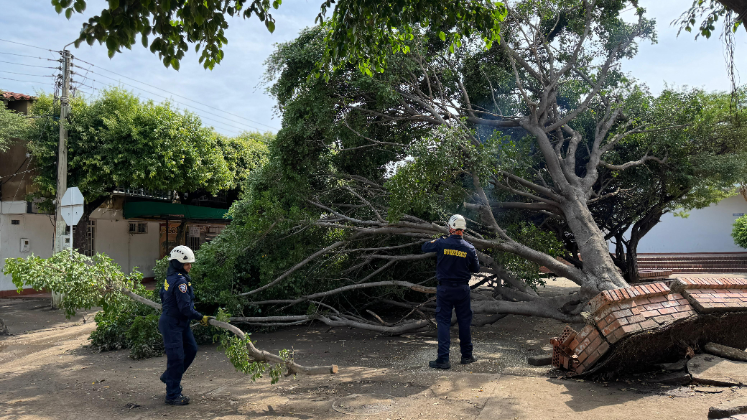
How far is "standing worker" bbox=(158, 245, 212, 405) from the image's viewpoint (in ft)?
16.5

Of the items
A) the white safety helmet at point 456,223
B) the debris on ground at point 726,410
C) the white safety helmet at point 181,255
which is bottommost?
the debris on ground at point 726,410

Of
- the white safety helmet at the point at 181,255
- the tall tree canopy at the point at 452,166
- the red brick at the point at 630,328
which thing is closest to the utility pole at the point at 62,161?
the tall tree canopy at the point at 452,166

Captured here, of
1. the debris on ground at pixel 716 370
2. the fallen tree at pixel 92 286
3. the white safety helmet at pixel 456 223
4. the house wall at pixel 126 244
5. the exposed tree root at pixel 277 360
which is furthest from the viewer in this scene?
the house wall at pixel 126 244

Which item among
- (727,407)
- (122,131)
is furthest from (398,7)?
(122,131)

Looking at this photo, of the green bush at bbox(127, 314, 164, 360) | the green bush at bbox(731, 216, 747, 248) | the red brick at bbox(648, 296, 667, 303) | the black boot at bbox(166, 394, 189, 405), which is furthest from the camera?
the green bush at bbox(731, 216, 747, 248)

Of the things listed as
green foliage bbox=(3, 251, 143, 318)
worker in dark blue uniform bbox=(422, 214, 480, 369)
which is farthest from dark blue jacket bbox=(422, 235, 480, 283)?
green foliage bbox=(3, 251, 143, 318)

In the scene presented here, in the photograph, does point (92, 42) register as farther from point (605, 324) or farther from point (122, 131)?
point (122, 131)

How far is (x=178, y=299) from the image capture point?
5.03m

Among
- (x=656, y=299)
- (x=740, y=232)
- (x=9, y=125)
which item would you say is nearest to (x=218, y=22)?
(x=656, y=299)

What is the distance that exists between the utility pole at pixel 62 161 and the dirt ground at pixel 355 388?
15.6ft

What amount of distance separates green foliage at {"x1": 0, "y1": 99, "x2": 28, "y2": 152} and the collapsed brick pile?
14.2 metres

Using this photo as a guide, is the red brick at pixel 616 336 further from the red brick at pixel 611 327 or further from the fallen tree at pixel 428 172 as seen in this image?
the fallen tree at pixel 428 172

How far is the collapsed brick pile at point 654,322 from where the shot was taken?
4.66 metres

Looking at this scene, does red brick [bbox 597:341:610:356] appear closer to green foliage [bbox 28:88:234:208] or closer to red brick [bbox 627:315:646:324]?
red brick [bbox 627:315:646:324]
